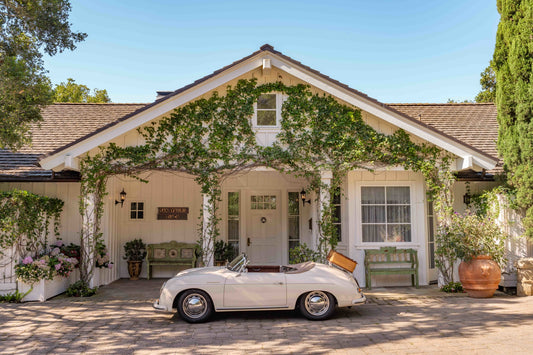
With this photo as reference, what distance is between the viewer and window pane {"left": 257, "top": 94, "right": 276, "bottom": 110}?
983 cm

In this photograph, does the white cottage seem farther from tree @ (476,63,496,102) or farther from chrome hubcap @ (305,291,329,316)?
tree @ (476,63,496,102)

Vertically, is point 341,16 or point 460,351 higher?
point 341,16

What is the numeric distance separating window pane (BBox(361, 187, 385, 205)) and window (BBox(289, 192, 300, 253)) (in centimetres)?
276

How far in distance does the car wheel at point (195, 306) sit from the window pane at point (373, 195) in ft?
16.6

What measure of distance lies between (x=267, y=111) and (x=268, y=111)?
2 cm

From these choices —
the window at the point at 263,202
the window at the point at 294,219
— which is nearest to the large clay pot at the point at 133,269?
the window at the point at 263,202

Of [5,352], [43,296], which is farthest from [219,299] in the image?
[43,296]

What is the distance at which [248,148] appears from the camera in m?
9.66

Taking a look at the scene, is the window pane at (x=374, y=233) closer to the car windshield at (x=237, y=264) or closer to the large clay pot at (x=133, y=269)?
the car windshield at (x=237, y=264)

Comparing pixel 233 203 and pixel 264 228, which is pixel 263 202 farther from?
pixel 233 203

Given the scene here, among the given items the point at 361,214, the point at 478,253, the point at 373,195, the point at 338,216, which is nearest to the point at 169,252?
the point at 338,216

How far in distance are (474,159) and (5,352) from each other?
9.07 metres

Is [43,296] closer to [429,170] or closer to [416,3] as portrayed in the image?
[429,170]

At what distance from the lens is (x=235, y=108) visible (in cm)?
967
